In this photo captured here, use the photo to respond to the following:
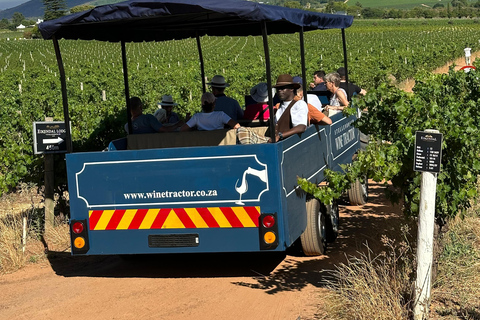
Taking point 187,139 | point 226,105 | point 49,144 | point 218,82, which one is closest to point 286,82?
point 187,139

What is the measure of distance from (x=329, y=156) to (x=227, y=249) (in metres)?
2.48

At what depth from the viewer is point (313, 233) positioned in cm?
743

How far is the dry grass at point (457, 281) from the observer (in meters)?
5.64

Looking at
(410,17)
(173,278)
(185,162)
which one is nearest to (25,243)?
(173,278)

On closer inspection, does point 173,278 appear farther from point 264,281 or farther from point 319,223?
point 319,223

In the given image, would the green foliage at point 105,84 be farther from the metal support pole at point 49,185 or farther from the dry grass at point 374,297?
the dry grass at point 374,297

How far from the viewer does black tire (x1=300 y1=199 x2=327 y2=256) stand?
7.42 meters

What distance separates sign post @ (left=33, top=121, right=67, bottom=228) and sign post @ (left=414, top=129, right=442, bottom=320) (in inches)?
173

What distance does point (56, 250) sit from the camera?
28.3 ft

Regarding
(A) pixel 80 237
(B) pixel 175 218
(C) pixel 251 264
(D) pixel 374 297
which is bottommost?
(C) pixel 251 264

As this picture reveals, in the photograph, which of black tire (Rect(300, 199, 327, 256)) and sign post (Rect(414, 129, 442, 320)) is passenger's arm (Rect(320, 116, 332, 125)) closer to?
black tire (Rect(300, 199, 327, 256))

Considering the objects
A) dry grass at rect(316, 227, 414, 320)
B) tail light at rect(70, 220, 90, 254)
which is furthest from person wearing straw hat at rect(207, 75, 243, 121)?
dry grass at rect(316, 227, 414, 320)

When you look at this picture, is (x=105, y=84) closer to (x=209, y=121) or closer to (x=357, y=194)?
(x=357, y=194)

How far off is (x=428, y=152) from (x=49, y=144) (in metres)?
4.82
